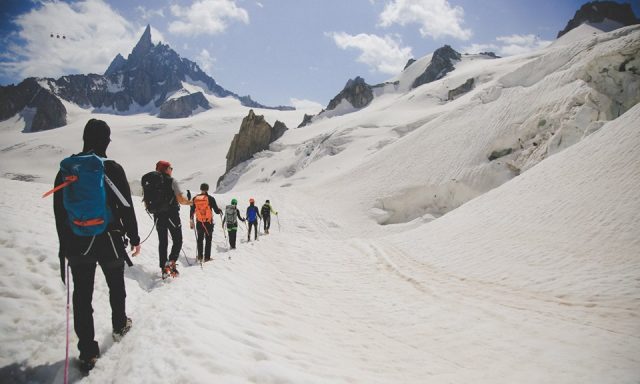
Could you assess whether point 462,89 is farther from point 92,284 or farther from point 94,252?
point 92,284

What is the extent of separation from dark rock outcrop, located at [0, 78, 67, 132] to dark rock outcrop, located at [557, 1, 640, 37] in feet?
662

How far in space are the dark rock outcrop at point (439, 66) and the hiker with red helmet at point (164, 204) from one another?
105537mm

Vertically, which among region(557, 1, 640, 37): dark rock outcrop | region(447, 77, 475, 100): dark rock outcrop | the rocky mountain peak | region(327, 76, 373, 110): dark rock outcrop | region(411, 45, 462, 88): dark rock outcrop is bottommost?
the rocky mountain peak

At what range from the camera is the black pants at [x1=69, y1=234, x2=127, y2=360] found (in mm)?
3387

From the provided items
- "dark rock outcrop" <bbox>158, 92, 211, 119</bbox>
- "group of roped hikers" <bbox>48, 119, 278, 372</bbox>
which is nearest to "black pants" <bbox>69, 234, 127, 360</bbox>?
"group of roped hikers" <bbox>48, 119, 278, 372</bbox>

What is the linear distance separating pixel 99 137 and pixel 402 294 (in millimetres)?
7243

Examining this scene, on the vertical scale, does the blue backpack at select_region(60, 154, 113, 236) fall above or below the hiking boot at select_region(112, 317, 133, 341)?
above

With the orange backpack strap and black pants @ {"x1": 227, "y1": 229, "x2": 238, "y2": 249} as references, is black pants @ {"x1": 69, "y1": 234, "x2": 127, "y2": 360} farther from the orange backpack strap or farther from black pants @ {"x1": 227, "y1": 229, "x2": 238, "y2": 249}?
black pants @ {"x1": 227, "y1": 229, "x2": 238, "y2": 249}

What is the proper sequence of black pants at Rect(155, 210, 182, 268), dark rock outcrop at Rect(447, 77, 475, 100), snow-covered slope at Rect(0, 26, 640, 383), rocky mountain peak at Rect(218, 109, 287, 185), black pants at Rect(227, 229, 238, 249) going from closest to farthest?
snow-covered slope at Rect(0, 26, 640, 383) < black pants at Rect(155, 210, 182, 268) < black pants at Rect(227, 229, 238, 249) < dark rock outcrop at Rect(447, 77, 475, 100) < rocky mountain peak at Rect(218, 109, 287, 185)

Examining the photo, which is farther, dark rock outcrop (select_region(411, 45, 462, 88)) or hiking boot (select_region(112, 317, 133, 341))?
dark rock outcrop (select_region(411, 45, 462, 88))

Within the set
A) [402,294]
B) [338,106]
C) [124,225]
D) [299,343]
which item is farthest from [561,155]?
[338,106]

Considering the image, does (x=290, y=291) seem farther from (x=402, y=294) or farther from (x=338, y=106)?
(x=338, y=106)

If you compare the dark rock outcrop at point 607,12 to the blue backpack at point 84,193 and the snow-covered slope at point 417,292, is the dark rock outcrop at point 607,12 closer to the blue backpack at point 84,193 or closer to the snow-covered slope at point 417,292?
the snow-covered slope at point 417,292

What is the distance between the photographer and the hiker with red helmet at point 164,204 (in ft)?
22.6
